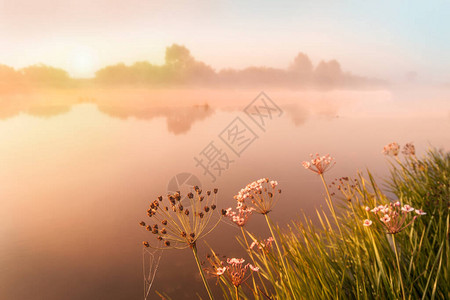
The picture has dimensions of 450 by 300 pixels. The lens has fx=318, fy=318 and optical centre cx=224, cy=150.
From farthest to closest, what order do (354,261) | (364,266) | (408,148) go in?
(408,148), (354,261), (364,266)

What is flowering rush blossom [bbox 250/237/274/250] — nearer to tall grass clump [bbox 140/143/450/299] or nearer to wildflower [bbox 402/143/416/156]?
tall grass clump [bbox 140/143/450/299]

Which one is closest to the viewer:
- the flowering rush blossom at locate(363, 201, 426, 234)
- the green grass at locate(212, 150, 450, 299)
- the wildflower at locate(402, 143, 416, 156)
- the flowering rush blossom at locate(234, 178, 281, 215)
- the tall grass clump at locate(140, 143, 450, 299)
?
the flowering rush blossom at locate(363, 201, 426, 234)

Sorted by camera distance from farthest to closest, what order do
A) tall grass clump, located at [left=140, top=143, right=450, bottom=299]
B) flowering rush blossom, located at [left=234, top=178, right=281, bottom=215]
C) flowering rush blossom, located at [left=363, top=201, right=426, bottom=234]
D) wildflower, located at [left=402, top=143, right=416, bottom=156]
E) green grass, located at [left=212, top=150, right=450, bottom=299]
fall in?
1. wildflower, located at [left=402, top=143, right=416, bottom=156]
2. flowering rush blossom, located at [left=234, top=178, right=281, bottom=215]
3. green grass, located at [left=212, top=150, right=450, bottom=299]
4. tall grass clump, located at [left=140, top=143, right=450, bottom=299]
5. flowering rush blossom, located at [left=363, top=201, right=426, bottom=234]

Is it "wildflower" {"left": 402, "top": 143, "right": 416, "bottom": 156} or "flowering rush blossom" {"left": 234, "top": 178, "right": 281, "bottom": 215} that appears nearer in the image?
"flowering rush blossom" {"left": 234, "top": 178, "right": 281, "bottom": 215}

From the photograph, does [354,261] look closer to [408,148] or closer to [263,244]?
[263,244]

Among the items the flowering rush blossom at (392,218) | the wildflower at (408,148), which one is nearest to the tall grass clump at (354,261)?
the flowering rush blossom at (392,218)

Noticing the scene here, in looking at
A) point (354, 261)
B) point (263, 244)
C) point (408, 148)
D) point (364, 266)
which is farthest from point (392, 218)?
point (408, 148)

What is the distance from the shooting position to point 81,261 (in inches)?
461

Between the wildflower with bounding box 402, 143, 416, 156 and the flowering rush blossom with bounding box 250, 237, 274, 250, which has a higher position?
the wildflower with bounding box 402, 143, 416, 156

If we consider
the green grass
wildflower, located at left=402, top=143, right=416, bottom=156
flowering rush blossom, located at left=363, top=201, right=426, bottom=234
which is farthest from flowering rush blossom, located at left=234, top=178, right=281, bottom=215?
wildflower, located at left=402, top=143, right=416, bottom=156

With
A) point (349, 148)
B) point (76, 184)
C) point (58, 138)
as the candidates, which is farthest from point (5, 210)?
point (58, 138)

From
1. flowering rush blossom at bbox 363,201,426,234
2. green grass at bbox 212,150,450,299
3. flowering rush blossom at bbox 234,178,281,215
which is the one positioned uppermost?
flowering rush blossom at bbox 363,201,426,234

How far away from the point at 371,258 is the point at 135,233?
11.4 meters

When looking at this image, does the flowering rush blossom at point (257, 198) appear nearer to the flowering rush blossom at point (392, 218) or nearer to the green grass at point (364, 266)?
the green grass at point (364, 266)
